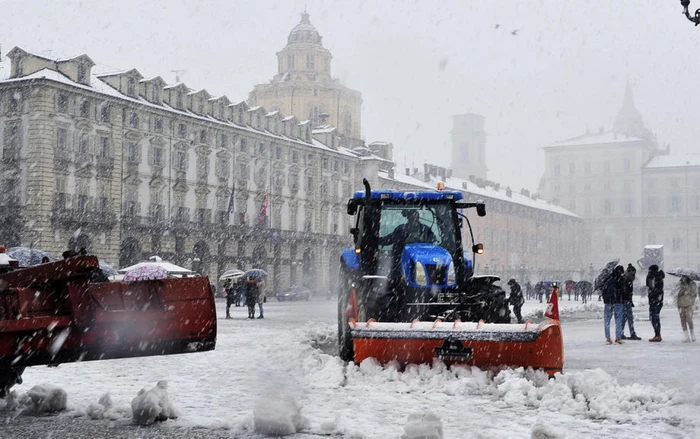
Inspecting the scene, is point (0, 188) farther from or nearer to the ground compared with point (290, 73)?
nearer to the ground

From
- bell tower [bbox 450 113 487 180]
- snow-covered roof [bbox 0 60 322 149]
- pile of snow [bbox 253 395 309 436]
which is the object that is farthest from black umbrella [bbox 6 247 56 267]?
bell tower [bbox 450 113 487 180]

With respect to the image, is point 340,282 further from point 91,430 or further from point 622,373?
point 91,430

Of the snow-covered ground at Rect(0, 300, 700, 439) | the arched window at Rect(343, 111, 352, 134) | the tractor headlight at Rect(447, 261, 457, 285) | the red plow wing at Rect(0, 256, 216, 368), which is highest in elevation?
the arched window at Rect(343, 111, 352, 134)

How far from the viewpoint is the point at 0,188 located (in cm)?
4775

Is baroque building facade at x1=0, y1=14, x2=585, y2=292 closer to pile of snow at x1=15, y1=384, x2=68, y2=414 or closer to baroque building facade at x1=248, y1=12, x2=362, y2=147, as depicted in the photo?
baroque building facade at x1=248, y1=12, x2=362, y2=147

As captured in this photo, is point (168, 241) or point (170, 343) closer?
point (170, 343)

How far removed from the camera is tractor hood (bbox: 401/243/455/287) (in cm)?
1136

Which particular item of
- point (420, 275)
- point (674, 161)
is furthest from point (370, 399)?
point (674, 161)

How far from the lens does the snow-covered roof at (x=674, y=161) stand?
4799 inches

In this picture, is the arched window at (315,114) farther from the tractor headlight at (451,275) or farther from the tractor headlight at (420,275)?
the tractor headlight at (420,275)

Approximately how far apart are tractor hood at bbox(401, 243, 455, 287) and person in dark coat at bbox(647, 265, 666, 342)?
821 cm

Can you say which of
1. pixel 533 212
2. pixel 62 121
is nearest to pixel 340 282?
pixel 62 121

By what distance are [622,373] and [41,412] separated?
7.03m

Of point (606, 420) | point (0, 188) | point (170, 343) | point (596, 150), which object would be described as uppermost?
point (596, 150)
